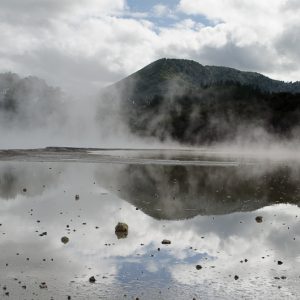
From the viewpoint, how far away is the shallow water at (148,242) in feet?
45.5

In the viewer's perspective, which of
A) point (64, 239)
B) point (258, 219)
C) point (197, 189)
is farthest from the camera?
point (197, 189)

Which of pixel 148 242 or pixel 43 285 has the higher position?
pixel 148 242

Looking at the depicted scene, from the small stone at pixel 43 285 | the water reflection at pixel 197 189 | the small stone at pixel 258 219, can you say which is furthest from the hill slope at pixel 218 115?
the small stone at pixel 43 285

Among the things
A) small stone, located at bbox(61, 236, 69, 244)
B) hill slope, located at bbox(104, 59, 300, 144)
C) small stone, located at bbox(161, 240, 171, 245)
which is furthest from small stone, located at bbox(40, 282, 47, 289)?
hill slope, located at bbox(104, 59, 300, 144)

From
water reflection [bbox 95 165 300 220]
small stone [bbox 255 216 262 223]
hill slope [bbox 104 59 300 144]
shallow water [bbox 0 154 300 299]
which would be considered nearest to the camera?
shallow water [bbox 0 154 300 299]

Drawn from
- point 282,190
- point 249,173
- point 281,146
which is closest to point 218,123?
point 281,146

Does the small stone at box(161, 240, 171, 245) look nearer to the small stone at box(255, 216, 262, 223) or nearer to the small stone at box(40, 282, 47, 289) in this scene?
the small stone at box(40, 282, 47, 289)

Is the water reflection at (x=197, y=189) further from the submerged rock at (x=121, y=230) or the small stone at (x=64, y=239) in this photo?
the small stone at (x=64, y=239)

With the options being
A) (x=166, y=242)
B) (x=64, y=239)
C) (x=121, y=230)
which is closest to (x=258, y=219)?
(x=166, y=242)

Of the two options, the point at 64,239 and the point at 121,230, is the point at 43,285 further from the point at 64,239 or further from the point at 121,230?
the point at 121,230

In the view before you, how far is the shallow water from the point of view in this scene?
13.9 meters

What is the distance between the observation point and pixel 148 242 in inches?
739

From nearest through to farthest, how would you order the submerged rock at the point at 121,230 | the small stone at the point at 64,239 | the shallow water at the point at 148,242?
the shallow water at the point at 148,242 < the small stone at the point at 64,239 < the submerged rock at the point at 121,230

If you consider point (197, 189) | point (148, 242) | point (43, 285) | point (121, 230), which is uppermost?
point (197, 189)
